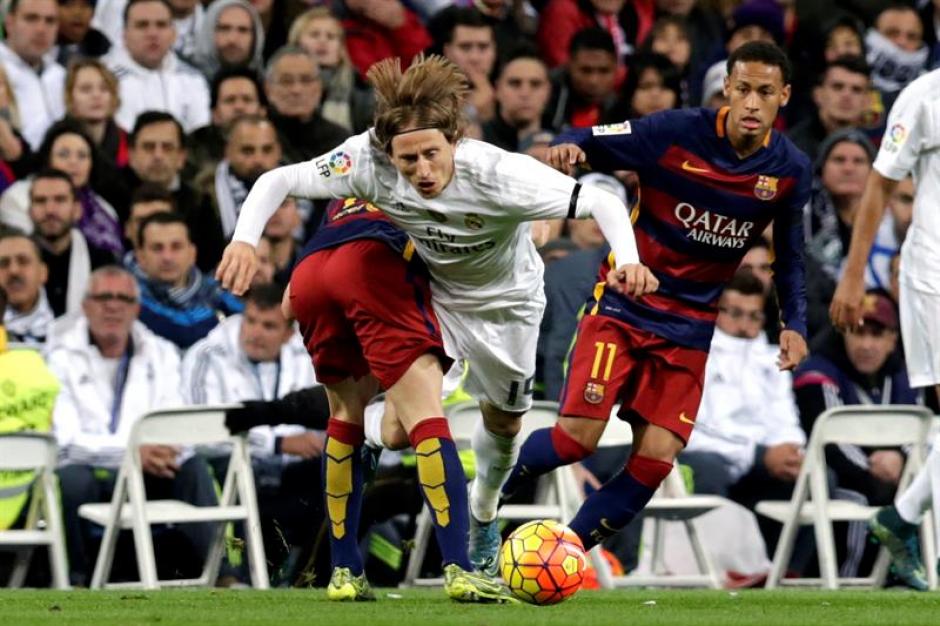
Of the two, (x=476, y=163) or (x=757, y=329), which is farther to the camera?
(x=757, y=329)

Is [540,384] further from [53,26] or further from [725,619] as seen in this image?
[725,619]

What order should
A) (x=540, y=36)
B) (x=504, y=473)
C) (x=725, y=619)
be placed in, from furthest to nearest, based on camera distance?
(x=540, y=36)
(x=504, y=473)
(x=725, y=619)

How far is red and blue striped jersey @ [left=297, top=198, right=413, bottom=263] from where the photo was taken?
8.44m

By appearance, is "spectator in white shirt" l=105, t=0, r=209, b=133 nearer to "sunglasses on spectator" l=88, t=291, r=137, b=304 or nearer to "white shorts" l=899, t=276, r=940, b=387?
"sunglasses on spectator" l=88, t=291, r=137, b=304

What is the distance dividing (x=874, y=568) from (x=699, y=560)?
1.33 metres

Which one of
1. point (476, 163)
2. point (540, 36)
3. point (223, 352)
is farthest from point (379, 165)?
point (540, 36)

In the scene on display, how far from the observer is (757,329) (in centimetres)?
1370

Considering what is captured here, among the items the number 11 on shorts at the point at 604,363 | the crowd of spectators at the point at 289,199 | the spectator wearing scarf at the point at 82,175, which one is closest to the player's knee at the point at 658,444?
the number 11 on shorts at the point at 604,363

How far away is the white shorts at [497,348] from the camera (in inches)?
345

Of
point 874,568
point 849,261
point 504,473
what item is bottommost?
point 874,568

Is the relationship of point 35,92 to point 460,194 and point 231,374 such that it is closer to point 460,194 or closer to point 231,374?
point 231,374

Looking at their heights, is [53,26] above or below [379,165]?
above

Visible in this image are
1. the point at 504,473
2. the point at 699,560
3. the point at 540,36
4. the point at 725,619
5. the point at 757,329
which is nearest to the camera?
the point at 725,619

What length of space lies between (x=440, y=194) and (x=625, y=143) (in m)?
1.70
